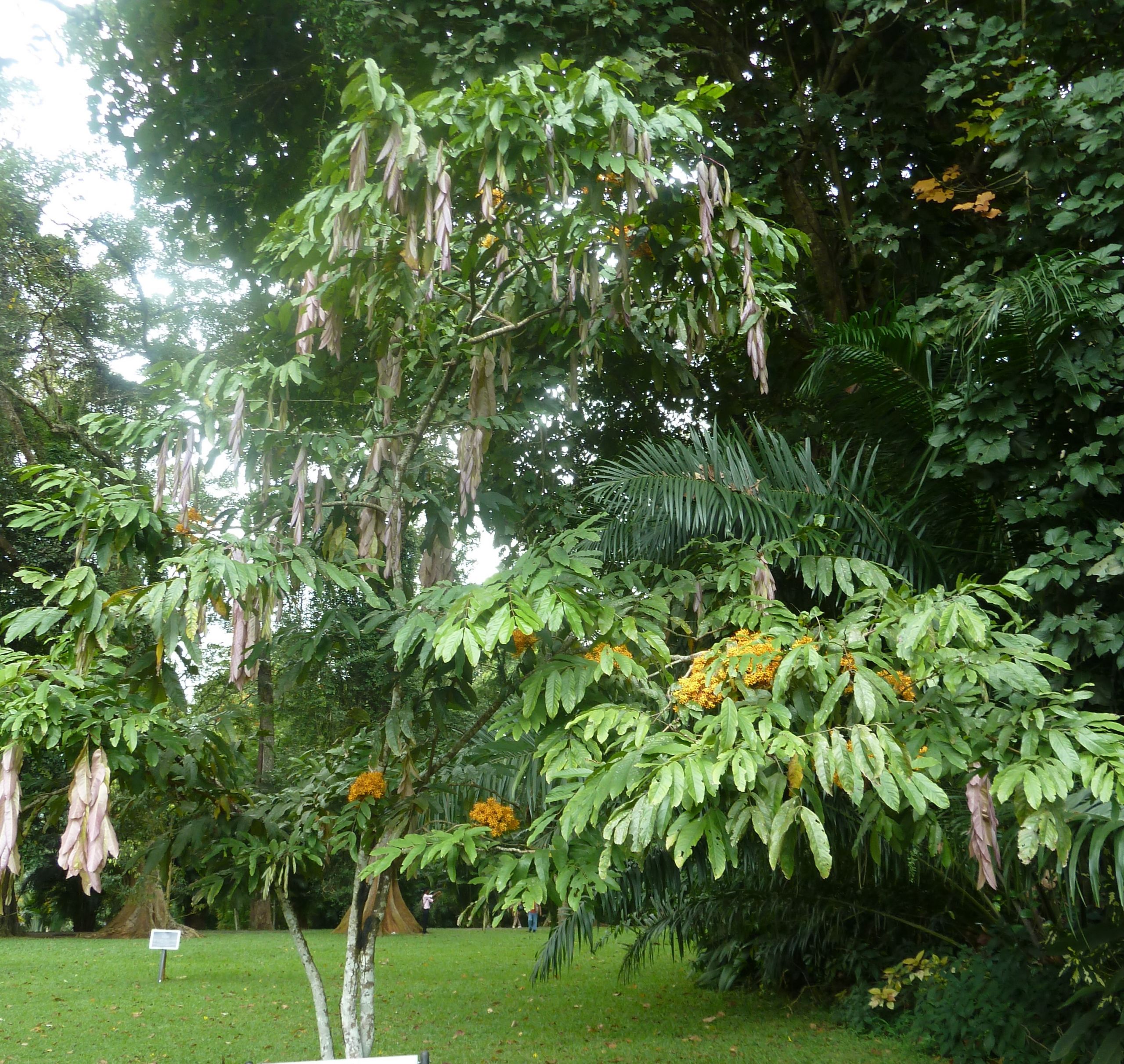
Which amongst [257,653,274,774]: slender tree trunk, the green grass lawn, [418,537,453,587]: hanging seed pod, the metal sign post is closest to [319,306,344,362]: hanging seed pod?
[418,537,453,587]: hanging seed pod

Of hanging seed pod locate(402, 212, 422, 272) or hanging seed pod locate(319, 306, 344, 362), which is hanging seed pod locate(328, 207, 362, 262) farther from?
hanging seed pod locate(319, 306, 344, 362)

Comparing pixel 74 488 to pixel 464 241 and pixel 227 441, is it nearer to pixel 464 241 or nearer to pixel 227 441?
pixel 227 441

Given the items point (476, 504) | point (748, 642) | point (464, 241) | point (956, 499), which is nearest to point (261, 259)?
point (464, 241)

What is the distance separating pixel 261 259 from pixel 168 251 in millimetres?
4471

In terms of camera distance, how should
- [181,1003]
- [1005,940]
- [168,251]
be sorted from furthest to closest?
[168,251], [181,1003], [1005,940]

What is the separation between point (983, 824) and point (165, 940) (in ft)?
27.1

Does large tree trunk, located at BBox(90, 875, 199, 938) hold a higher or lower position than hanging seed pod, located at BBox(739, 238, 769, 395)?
lower

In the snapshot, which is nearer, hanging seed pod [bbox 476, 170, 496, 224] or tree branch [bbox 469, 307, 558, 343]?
hanging seed pod [bbox 476, 170, 496, 224]

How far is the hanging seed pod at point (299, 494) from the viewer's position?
3225 mm

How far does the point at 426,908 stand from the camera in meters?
17.5

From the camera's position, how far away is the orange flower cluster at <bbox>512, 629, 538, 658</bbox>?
3012mm

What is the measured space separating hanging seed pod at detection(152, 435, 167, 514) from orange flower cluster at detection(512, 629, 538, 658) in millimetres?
1151

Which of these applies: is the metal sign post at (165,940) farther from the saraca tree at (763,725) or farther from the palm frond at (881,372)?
the palm frond at (881,372)

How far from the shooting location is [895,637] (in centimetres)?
274
